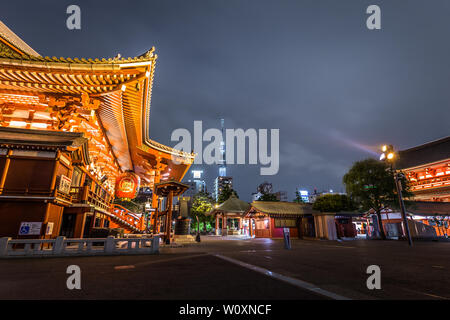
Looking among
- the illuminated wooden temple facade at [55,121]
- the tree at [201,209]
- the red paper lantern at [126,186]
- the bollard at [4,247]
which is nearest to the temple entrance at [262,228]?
the red paper lantern at [126,186]

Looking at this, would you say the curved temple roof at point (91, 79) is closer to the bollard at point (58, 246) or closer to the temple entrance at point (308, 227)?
the bollard at point (58, 246)

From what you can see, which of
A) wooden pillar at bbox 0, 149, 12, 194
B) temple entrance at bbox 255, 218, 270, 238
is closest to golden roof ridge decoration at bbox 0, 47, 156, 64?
wooden pillar at bbox 0, 149, 12, 194

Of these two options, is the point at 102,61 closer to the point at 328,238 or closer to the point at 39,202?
the point at 39,202

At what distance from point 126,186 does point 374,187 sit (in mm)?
24993

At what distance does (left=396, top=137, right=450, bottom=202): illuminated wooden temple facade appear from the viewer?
96.2 feet

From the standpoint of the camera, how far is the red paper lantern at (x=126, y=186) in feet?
61.1

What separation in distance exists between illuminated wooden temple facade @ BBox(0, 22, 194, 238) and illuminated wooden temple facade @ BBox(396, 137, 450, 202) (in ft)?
124

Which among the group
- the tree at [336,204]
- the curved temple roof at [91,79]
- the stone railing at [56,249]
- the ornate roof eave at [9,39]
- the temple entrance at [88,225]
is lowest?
the stone railing at [56,249]

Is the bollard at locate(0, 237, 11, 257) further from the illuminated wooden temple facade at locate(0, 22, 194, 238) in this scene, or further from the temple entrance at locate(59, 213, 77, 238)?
the temple entrance at locate(59, 213, 77, 238)

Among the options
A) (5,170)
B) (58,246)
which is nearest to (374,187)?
(58,246)

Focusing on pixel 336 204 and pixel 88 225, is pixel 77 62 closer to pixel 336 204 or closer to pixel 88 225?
pixel 88 225

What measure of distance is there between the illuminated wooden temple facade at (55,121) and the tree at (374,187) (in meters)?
22.9

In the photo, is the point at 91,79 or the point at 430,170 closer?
the point at 91,79

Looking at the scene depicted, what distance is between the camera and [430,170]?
32.0 metres
